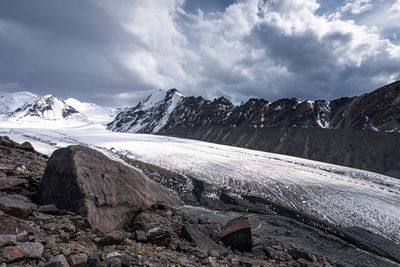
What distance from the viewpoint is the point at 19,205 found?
4.21 m

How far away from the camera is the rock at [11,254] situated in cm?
268

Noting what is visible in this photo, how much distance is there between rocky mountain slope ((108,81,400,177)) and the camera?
150 ft

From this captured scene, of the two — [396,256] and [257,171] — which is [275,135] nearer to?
[257,171]

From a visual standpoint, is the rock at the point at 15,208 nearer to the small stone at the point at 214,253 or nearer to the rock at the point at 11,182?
the rock at the point at 11,182

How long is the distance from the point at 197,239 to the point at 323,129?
2627 inches

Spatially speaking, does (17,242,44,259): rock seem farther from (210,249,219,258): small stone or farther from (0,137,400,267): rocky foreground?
(210,249,219,258): small stone

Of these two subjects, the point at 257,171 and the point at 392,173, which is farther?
Answer: the point at 392,173

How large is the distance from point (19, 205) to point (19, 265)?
207 cm

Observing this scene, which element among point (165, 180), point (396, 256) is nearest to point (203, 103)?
point (165, 180)

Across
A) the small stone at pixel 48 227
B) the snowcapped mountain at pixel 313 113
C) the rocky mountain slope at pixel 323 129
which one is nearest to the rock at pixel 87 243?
the small stone at pixel 48 227

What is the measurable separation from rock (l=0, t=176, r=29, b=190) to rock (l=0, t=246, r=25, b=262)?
11.4 ft

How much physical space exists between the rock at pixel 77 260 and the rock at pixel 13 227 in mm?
1088

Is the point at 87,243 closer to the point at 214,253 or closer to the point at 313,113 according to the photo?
the point at 214,253

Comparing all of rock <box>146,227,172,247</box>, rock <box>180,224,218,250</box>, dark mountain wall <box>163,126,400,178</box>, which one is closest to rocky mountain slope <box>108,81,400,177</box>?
dark mountain wall <box>163,126,400,178</box>
